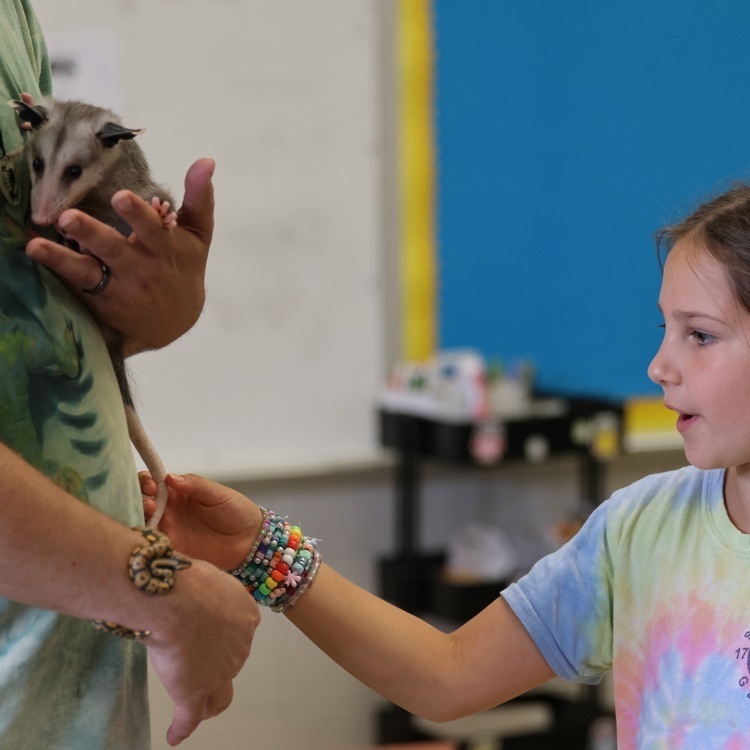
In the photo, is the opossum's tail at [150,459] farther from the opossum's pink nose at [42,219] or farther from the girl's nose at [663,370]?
the girl's nose at [663,370]

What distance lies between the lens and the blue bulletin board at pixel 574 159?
12.1 feet

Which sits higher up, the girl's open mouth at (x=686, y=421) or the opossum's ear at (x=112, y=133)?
the opossum's ear at (x=112, y=133)

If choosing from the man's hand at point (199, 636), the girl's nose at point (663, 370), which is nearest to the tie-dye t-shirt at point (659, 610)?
the girl's nose at point (663, 370)

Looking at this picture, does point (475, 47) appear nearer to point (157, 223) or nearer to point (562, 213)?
point (562, 213)

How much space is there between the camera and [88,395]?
1.09 meters

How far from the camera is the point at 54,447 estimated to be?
1.06 metres

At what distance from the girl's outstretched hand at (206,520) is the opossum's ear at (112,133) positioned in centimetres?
36

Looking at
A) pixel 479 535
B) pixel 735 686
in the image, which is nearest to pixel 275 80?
pixel 479 535

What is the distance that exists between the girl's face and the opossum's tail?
0.54 metres

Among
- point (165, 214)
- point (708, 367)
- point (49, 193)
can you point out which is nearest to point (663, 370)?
point (708, 367)

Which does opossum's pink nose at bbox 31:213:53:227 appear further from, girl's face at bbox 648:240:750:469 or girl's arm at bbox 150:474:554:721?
girl's face at bbox 648:240:750:469

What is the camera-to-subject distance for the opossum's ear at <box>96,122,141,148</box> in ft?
3.87

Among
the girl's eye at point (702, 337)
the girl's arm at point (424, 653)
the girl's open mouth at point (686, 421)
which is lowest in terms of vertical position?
the girl's arm at point (424, 653)

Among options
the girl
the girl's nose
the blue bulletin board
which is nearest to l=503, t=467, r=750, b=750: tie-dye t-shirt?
the girl
